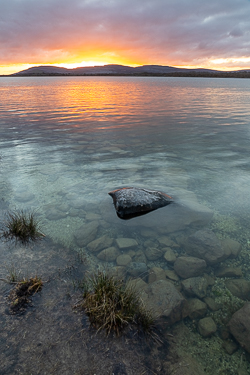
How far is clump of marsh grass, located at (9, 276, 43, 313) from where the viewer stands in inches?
151

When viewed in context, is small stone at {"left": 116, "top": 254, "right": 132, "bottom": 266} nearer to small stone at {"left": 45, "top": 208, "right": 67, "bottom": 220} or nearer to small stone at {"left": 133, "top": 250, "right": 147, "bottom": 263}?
small stone at {"left": 133, "top": 250, "right": 147, "bottom": 263}

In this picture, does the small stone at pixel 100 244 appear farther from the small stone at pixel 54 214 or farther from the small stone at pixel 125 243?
the small stone at pixel 54 214

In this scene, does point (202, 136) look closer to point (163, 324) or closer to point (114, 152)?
point (114, 152)

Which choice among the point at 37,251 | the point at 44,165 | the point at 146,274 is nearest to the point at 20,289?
the point at 37,251

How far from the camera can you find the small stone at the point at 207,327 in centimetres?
380

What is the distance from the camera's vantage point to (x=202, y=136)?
16.5m

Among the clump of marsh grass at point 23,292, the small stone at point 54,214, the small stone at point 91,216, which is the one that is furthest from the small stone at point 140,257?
the small stone at point 54,214

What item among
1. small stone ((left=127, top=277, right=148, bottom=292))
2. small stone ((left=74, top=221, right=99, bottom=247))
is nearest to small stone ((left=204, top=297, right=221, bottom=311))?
small stone ((left=127, top=277, right=148, bottom=292))

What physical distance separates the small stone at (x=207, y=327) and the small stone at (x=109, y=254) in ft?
7.06

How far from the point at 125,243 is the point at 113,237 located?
420 millimetres

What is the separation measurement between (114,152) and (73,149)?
7.90ft

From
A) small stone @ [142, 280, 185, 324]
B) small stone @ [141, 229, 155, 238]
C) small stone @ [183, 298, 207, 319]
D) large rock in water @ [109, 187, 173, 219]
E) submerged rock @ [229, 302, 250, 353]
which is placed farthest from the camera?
large rock in water @ [109, 187, 173, 219]

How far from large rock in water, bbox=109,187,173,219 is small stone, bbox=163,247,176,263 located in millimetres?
1689

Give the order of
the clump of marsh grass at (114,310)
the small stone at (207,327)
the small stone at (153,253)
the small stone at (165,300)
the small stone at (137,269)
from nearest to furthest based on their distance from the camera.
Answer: the clump of marsh grass at (114,310) → the small stone at (207,327) → the small stone at (165,300) → the small stone at (137,269) → the small stone at (153,253)
